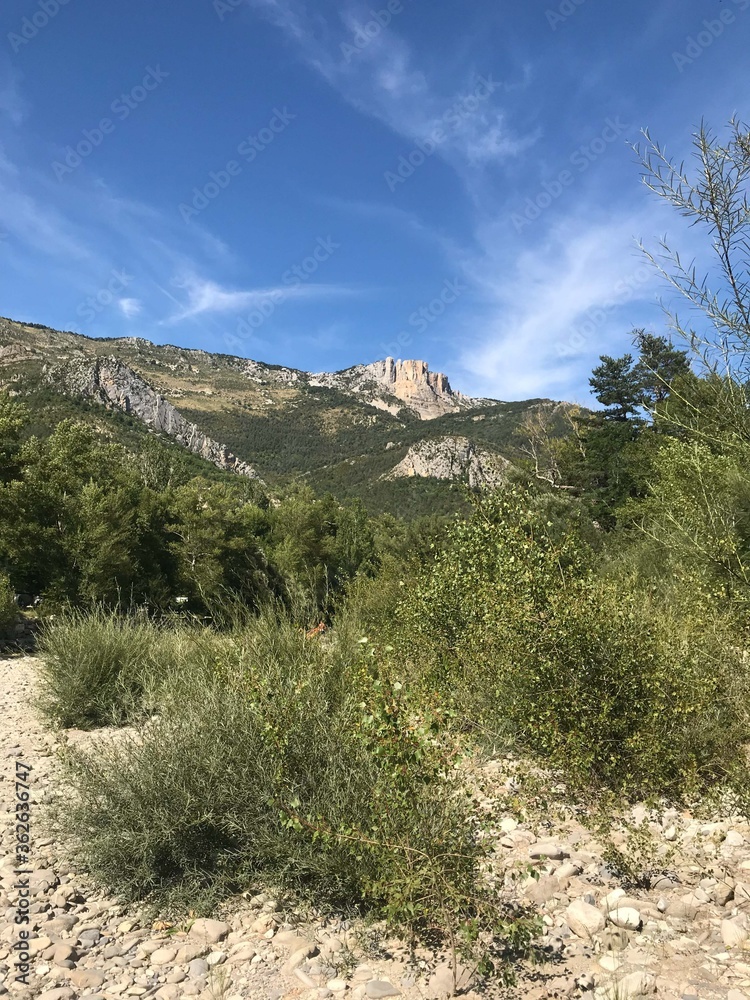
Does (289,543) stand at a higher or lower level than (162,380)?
lower

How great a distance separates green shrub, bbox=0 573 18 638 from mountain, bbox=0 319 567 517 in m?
20.5

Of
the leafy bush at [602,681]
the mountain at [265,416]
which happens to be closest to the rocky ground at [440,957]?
the leafy bush at [602,681]

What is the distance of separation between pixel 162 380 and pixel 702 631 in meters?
164

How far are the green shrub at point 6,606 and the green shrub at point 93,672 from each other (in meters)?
6.78

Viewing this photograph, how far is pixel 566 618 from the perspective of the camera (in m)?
4.09

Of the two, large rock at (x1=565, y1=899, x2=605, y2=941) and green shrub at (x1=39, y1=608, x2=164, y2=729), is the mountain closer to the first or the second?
green shrub at (x1=39, y1=608, x2=164, y2=729)

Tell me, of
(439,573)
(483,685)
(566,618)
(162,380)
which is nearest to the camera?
(566,618)

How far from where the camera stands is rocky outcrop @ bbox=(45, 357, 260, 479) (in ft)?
294

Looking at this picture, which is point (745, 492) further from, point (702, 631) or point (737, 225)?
point (737, 225)

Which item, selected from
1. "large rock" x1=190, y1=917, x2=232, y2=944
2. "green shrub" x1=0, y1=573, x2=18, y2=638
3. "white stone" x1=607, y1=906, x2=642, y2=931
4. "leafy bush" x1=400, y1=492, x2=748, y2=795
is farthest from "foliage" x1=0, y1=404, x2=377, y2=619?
"white stone" x1=607, y1=906, x2=642, y2=931

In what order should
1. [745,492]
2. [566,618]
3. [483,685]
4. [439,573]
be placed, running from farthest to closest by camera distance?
[439,573], [483,685], [745,492], [566,618]

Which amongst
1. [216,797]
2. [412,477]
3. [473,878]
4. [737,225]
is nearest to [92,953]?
[216,797]

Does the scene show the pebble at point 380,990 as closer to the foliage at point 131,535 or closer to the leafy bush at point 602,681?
the leafy bush at point 602,681

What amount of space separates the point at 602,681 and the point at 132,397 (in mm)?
109829
